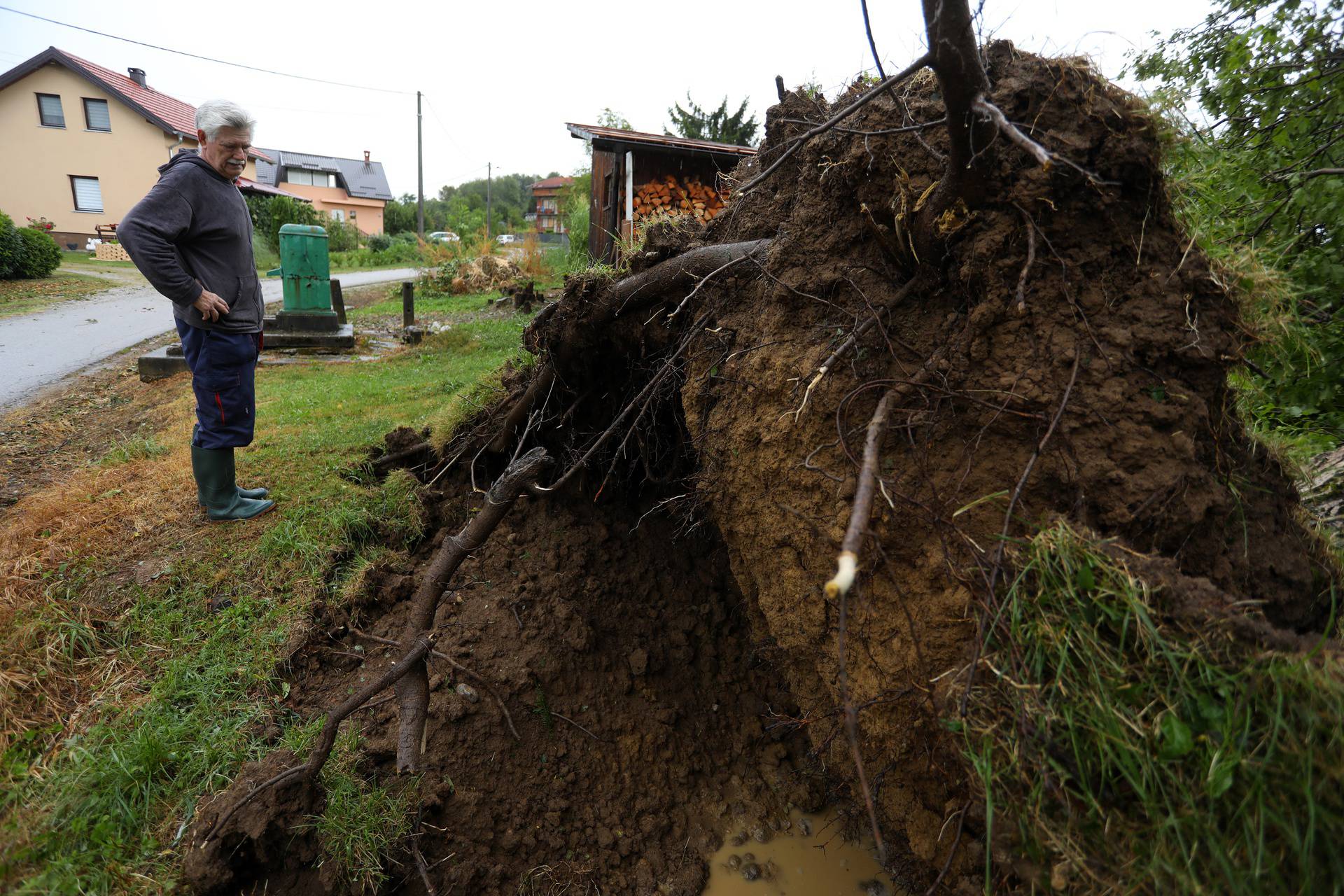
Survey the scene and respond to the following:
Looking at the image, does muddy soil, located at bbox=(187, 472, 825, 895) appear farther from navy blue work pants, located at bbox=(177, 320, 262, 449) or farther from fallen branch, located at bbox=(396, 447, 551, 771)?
navy blue work pants, located at bbox=(177, 320, 262, 449)

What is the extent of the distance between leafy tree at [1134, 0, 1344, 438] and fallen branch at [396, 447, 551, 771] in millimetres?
2559

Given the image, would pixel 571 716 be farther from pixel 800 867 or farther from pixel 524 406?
pixel 524 406

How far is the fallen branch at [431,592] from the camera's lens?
8.01ft

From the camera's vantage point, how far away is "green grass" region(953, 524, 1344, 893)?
112cm

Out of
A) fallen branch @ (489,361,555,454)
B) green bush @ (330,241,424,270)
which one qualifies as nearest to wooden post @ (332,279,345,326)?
fallen branch @ (489,361,555,454)

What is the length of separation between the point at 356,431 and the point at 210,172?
208 centimetres

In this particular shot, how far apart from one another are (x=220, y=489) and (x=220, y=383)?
2.07ft

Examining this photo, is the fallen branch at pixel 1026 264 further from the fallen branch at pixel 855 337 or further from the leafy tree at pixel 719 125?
the leafy tree at pixel 719 125

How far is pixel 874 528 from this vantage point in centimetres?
195

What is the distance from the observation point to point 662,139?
37.3ft

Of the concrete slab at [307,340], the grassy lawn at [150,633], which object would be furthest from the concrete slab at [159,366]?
the grassy lawn at [150,633]

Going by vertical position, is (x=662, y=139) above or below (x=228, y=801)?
above

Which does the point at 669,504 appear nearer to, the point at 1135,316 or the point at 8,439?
the point at 1135,316

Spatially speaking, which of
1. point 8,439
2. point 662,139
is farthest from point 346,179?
point 8,439
